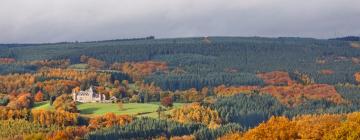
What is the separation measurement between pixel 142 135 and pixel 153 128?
3775 mm

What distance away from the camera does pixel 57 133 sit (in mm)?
160000

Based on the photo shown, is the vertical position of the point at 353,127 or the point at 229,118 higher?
the point at 353,127

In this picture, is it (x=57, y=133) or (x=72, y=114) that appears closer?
(x=57, y=133)

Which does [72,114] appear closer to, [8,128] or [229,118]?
[8,128]

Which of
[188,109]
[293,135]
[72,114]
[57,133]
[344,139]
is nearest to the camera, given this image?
[344,139]

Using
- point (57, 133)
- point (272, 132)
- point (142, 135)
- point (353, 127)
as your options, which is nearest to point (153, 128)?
point (142, 135)

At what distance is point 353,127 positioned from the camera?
11156 centimetres

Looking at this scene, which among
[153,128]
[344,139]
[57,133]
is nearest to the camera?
[344,139]

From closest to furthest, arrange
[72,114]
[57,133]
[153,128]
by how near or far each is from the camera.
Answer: [57,133] → [153,128] → [72,114]

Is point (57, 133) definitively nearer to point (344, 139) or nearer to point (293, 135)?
point (293, 135)

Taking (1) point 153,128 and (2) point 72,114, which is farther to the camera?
(2) point 72,114

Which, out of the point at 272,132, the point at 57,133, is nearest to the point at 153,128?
the point at 57,133

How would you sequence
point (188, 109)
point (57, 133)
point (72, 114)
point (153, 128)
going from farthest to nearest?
point (188, 109) < point (72, 114) < point (153, 128) < point (57, 133)

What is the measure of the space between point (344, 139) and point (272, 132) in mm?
18652
